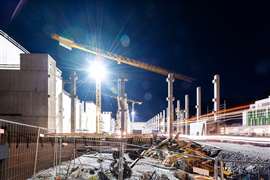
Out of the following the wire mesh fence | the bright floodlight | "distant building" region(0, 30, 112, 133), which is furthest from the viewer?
the bright floodlight

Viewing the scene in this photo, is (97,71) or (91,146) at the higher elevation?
(97,71)

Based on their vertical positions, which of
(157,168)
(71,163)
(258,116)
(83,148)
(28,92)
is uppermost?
(28,92)

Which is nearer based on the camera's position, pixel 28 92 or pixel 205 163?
pixel 205 163

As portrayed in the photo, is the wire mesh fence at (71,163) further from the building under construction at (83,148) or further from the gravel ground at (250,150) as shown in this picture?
the gravel ground at (250,150)

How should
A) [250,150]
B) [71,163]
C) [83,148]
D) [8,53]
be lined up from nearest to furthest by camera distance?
[71,163]
[250,150]
[83,148]
[8,53]

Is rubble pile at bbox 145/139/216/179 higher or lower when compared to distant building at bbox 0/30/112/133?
lower

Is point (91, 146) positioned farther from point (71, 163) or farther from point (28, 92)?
point (28, 92)

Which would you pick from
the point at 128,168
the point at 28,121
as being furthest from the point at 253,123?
the point at 28,121

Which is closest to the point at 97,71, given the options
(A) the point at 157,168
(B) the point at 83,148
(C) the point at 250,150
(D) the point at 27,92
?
(D) the point at 27,92

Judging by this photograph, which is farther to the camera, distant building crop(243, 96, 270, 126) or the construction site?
distant building crop(243, 96, 270, 126)

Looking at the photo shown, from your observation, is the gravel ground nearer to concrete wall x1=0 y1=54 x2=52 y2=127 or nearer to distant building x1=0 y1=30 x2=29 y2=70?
concrete wall x1=0 y1=54 x2=52 y2=127

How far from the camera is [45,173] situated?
9586 millimetres

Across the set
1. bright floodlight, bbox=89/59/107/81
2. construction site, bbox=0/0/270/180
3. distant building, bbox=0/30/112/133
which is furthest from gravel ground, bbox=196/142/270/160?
bright floodlight, bbox=89/59/107/81

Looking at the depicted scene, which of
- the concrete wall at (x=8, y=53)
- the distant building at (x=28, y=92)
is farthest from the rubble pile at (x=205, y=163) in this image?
the concrete wall at (x=8, y=53)
